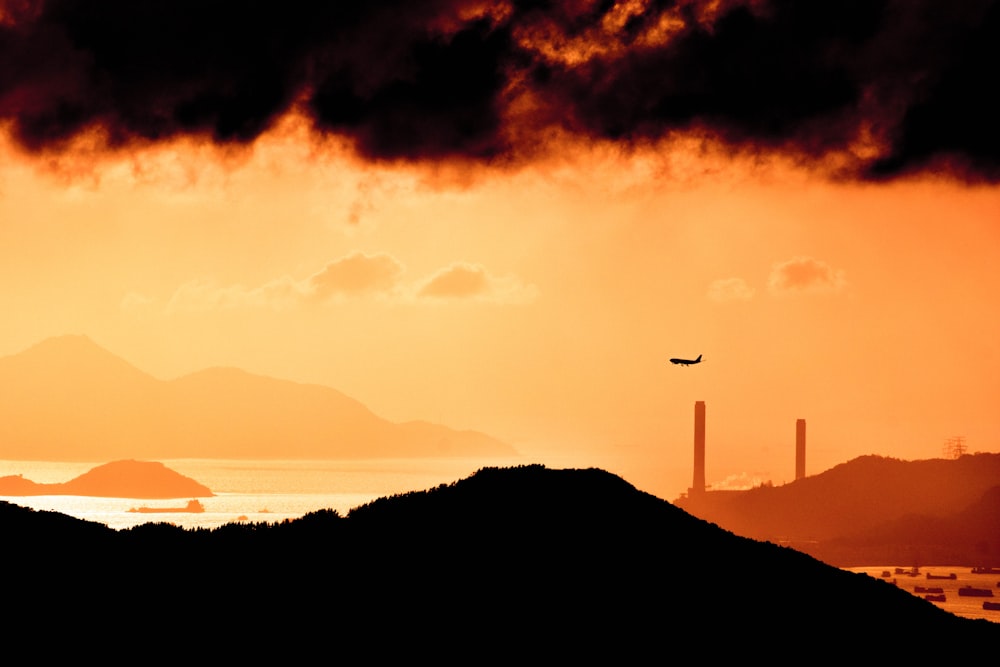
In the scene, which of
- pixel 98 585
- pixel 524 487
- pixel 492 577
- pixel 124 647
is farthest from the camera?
pixel 524 487

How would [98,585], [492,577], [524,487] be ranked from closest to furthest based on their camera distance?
[98,585] < [492,577] < [524,487]

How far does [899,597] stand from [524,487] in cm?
1741

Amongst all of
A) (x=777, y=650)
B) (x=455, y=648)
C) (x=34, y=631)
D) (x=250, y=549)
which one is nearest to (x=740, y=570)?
(x=777, y=650)

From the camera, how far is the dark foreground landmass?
112ft

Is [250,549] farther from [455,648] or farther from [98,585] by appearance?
[455,648]

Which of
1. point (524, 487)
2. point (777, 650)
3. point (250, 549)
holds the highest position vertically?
point (524, 487)

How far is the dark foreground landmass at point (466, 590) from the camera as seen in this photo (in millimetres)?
34062

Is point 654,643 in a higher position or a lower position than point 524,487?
lower

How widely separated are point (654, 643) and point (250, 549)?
1588 cm

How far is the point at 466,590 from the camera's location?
38.8m

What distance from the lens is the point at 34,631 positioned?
3256cm

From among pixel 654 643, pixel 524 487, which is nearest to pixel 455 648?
pixel 654 643

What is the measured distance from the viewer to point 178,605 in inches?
1409

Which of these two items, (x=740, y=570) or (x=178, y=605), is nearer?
(x=178, y=605)
